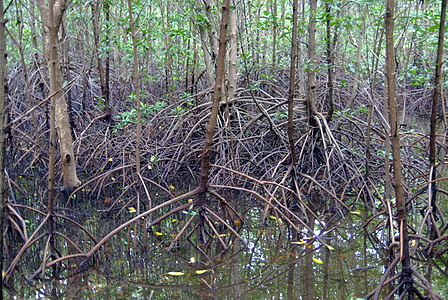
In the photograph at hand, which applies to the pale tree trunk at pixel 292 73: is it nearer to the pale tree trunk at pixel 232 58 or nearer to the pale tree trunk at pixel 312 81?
the pale tree trunk at pixel 312 81

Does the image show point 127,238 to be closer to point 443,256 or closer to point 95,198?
point 95,198

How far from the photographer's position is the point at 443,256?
3.81 metres

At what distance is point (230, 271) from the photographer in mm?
3688

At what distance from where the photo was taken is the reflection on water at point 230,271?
3305 millimetres

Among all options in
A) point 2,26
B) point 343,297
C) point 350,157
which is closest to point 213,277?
point 343,297

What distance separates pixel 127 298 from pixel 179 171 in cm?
339

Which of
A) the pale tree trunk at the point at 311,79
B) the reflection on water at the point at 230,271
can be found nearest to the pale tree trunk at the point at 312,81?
the pale tree trunk at the point at 311,79

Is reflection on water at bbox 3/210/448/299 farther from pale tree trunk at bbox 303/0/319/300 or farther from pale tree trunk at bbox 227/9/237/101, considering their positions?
pale tree trunk at bbox 227/9/237/101

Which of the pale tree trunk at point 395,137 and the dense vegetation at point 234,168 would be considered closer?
the pale tree trunk at point 395,137

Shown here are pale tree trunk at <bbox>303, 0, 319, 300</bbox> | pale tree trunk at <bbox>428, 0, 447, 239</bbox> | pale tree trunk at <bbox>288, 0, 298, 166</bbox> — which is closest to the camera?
pale tree trunk at <bbox>428, 0, 447, 239</bbox>

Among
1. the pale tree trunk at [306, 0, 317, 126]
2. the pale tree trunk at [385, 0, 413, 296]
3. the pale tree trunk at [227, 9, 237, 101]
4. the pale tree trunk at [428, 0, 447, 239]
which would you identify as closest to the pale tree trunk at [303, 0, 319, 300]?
the pale tree trunk at [306, 0, 317, 126]

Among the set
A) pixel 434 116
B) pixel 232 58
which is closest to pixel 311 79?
pixel 232 58

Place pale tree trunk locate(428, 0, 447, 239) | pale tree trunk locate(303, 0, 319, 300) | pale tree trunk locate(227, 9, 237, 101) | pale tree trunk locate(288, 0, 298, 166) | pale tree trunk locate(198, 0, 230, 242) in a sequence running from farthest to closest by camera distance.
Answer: pale tree trunk locate(227, 9, 237, 101), pale tree trunk locate(303, 0, 319, 300), pale tree trunk locate(288, 0, 298, 166), pale tree trunk locate(198, 0, 230, 242), pale tree trunk locate(428, 0, 447, 239)

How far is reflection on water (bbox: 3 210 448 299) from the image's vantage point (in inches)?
130
